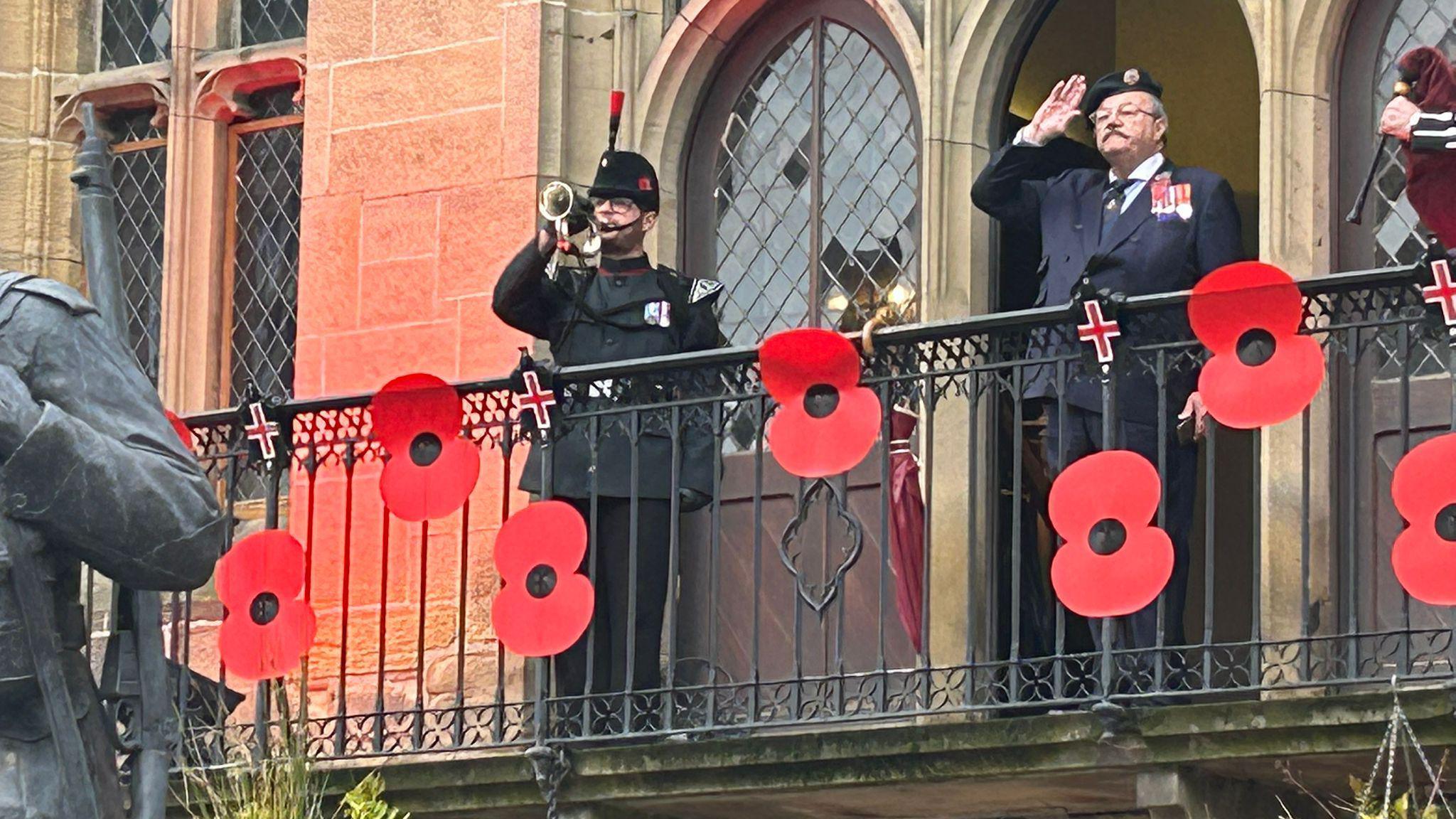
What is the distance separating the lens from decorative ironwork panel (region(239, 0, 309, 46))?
13.7m

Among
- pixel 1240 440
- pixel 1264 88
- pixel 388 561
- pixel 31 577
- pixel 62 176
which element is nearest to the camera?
pixel 31 577

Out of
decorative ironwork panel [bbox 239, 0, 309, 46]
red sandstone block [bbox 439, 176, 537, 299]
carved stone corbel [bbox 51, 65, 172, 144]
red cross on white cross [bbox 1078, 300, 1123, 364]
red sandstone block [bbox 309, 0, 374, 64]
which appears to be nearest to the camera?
red cross on white cross [bbox 1078, 300, 1123, 364]

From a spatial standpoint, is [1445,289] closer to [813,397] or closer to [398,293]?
[813,397]

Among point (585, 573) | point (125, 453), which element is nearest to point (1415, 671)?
point (585, 573)

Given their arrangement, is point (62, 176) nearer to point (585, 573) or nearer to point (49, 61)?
point (49, 61)

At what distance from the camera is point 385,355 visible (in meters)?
12.6

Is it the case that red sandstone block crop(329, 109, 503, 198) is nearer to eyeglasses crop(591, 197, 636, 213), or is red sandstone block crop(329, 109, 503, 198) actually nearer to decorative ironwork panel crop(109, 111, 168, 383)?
decorative ironwork panel crop(109, 111, 168, 383)

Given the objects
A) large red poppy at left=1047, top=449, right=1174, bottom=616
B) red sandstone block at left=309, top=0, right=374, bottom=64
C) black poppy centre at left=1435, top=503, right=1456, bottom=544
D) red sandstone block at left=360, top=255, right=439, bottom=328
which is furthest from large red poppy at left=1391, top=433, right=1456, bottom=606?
red sandstone block at left=309, top=0, right=374, bottom=64

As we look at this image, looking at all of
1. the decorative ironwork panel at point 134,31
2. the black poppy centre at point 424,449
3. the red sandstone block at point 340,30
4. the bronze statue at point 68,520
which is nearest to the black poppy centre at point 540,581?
the black poppy centre at point 424,449

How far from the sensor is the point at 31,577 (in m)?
7.32

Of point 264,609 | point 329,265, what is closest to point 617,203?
point 264,609

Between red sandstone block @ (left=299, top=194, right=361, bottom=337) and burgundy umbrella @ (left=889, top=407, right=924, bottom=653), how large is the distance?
2426 millimetres

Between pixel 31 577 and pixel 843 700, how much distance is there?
3.43 meters

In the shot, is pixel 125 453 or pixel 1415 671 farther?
pixel 1415 671
